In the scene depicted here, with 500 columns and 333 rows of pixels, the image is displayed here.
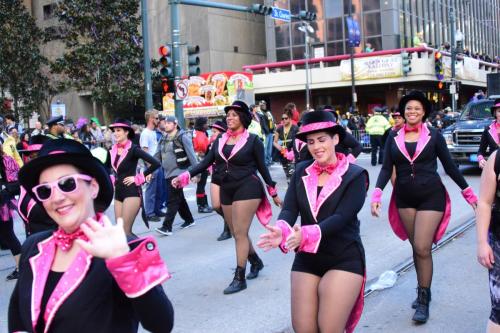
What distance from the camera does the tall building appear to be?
1670 inches

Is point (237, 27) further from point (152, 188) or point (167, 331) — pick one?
point (167, 331)

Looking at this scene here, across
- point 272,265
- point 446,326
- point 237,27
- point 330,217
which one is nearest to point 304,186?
point 330,217

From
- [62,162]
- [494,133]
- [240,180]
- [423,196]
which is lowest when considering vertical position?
[423,196]

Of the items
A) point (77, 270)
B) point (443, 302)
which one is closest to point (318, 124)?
point (77, 270)

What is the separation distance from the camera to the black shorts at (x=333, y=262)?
363 cm

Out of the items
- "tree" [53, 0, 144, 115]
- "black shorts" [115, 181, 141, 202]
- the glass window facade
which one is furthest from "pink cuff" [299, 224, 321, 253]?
the glass window facade

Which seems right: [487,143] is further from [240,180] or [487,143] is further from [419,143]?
[240,180]

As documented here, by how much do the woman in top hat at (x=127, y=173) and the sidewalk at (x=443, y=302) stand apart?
318 cm

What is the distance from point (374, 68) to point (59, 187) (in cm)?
3659

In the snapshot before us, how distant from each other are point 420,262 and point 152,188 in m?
7.25

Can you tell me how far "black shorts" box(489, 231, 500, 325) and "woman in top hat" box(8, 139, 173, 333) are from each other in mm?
2140

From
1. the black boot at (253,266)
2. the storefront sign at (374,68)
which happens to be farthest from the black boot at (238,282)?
the storefront sign at (374,68)

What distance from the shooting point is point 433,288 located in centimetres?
616

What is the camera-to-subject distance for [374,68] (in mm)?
37406
